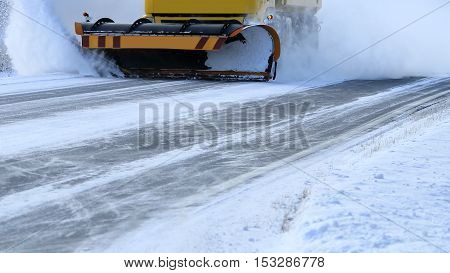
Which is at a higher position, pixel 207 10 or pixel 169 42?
pixel 207 10

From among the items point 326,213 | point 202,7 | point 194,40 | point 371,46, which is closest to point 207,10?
point 202,7

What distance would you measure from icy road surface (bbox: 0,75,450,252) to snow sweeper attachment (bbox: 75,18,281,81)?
1290 millimetres

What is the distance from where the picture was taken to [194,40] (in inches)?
363

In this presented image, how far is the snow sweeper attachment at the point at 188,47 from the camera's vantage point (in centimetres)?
925

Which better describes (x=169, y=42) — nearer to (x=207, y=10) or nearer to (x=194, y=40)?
(x=194, y=40)

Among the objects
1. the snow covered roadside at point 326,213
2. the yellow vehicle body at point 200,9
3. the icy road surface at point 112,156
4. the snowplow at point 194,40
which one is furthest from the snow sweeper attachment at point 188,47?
the snow covered roadside at point 326,213

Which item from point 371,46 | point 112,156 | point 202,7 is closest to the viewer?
point 112,156

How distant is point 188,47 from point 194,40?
0.14 meters

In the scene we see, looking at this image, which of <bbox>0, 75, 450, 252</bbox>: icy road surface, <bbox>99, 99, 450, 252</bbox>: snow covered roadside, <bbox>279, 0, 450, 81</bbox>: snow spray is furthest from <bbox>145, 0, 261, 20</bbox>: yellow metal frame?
<bbox>99, 99, 450, 252</bbox>: snow covered roadside

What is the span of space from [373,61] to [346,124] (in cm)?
646

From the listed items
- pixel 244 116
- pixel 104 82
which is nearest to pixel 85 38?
pixel 104 82

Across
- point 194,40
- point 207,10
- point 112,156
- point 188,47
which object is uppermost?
point 207,10

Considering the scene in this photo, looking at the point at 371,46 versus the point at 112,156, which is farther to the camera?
the point at 371,46

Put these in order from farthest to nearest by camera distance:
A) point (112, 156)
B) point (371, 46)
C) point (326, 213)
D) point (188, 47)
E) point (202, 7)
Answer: point (371, 46) → point (202, 7) → point (188, 47) → point (112, 156) → point (326, 213)
